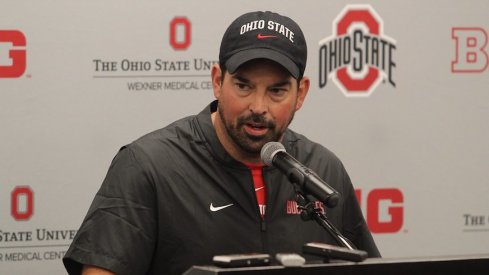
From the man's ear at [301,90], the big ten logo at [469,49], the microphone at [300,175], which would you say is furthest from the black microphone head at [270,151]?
the big ten logo at [469,49]

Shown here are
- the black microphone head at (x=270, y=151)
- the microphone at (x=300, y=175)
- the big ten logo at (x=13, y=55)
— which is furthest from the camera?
the big ten logo at (x=13, y=55)

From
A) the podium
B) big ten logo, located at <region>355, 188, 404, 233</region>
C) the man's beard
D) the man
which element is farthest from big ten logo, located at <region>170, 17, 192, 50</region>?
the podium

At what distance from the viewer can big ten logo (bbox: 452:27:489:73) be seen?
3602 mm

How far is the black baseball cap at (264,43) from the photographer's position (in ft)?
7.13

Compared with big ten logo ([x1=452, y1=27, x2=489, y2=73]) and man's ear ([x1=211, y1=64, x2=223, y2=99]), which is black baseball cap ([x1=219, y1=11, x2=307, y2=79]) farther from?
big ten logo ([x1=452, y1=27, x2=489, y2=73])

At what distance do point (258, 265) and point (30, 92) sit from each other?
190 centimetres

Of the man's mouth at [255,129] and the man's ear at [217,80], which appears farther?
the man's ear at [217,80]

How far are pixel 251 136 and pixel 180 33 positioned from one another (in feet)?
3.95

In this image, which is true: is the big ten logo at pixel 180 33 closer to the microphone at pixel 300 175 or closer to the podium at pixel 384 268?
the microphone at pixel 300 175

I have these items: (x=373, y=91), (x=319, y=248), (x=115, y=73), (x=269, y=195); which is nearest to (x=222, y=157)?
(x=269, y=195)

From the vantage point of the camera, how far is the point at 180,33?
3.30 meters

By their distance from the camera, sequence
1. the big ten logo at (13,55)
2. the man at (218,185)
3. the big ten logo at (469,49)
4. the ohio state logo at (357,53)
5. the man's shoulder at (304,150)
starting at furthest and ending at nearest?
the big ten logo at (469,49) → the ohio state logo at (357,53) → the big ten logo at (13,55) → the man's shoulder at (304,150) → the man at (218,185)

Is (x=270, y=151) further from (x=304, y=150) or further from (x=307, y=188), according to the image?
(x=304, y=150)

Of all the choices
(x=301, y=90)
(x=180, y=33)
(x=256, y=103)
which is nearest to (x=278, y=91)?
(x=256, y=103)
